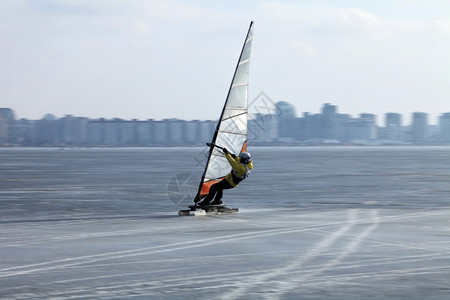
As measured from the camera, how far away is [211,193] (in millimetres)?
22203

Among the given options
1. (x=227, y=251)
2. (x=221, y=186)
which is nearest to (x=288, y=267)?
(x=227, y=251)

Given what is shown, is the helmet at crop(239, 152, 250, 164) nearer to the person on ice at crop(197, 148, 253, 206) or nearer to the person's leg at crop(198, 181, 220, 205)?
the person on ice at crop(197, 148, 253, 206)

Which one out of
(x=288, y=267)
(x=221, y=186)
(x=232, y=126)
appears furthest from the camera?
(x=232, y=126)

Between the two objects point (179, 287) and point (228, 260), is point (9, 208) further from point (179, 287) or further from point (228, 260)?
point (179, 287)

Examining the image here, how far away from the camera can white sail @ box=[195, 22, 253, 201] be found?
22750 mm

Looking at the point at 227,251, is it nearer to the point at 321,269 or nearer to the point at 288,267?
the point at 288,267

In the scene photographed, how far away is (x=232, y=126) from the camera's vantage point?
23188 mm

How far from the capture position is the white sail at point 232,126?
22750mm

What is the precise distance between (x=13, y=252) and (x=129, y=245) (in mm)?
2223

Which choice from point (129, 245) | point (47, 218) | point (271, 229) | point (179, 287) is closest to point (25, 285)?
point (179, 287)

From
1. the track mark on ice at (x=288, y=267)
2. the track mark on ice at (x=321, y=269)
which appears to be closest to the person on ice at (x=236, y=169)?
the track mark on ice at (x=288, y=267)

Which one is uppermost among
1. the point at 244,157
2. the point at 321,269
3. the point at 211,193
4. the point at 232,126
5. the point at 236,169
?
the point at 232,126

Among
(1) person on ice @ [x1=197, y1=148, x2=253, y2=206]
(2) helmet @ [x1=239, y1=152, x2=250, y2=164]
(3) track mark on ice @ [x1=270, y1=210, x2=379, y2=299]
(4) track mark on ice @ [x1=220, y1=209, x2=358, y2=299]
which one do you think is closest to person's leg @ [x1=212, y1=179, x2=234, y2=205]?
(1) person on ice @ [x1=197, y1=148, x2=253, y2=206]

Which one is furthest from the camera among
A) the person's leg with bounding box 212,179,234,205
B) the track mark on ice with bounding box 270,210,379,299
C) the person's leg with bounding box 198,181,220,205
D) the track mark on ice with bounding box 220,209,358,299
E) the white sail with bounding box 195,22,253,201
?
the white sail with bounding box 195,22,253,201
